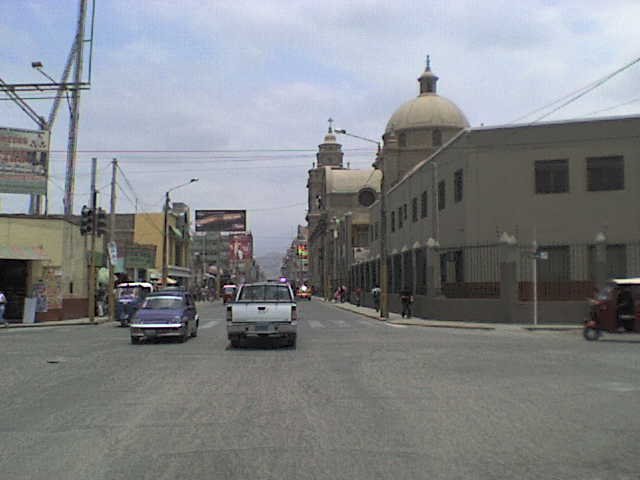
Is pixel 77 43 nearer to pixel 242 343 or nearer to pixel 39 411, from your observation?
pixel 242 343

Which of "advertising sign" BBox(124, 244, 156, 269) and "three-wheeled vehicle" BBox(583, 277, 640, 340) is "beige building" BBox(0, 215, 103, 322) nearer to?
"advertising sign" BBox(124, 244, 156, 269)

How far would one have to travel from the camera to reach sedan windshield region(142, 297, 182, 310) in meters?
22.9

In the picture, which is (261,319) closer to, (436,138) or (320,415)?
(320,415)

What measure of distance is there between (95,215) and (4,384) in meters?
22.2

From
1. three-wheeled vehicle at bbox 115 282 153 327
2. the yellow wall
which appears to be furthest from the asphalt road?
the yellow wall

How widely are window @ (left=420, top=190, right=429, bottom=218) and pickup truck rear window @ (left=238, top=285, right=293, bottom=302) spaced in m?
25.8

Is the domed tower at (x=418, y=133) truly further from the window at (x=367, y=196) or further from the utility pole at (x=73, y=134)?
the utility pole at (x=73, y=134)

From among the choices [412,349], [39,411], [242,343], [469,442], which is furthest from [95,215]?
[469,442]

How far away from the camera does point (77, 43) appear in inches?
1964

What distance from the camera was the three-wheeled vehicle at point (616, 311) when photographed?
23.0 m

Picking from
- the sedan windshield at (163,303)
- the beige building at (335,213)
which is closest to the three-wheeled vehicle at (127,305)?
the sedan windshield at (163,303)

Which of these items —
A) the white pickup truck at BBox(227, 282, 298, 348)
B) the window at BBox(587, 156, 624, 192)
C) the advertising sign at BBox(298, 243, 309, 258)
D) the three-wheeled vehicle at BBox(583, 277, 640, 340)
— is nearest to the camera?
the white pickup truck at BBox(227, 282, 298, 348)

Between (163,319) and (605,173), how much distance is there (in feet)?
75.1

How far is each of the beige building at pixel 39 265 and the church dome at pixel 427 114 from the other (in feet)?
141
